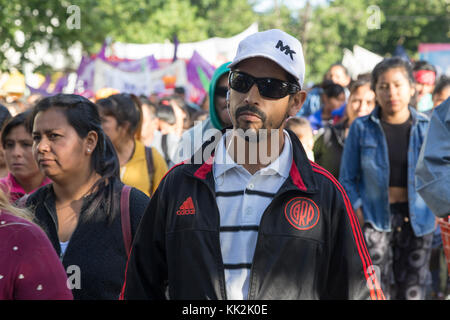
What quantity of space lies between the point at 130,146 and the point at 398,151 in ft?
7.50

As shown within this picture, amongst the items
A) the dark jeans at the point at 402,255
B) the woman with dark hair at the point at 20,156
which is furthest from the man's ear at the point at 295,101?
the dark jeans at the point at 402,255

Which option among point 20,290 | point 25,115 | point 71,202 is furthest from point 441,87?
point 20,290

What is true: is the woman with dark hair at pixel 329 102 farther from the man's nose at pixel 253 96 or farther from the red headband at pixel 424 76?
the man's nose at pixel 253 96

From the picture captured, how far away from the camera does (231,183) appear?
284 cm

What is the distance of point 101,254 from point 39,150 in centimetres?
68

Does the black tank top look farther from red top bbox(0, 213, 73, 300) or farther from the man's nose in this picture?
red top bbox(0, 213, 73, 300)

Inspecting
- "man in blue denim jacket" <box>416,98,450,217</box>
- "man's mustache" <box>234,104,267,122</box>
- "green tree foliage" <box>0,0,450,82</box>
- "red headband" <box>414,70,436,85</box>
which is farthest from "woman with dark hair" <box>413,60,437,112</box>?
"green tree foliage" <box>0,0,450,82</box>

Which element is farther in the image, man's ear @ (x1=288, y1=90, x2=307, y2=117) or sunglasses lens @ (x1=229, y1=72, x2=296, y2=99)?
man's ear @ (x1=288, y1=90, x2=307, y2=117)

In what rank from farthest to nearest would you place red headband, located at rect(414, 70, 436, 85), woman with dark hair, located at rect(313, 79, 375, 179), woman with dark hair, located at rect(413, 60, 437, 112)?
red headband, located at rect(414, 70, 436, 85)
woman with dark hair, located at rect(413, 60, 437, 112)
woman with dark hair, located at rect(313, 79, 375, 179)

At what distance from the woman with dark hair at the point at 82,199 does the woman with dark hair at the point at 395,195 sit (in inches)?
101

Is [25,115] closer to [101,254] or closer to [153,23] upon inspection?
[101,254]

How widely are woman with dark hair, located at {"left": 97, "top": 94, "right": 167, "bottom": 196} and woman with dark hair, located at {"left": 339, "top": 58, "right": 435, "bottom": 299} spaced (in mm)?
1699

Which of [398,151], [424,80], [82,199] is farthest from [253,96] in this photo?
[424,80]

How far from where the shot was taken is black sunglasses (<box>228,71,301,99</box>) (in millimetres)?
2861
